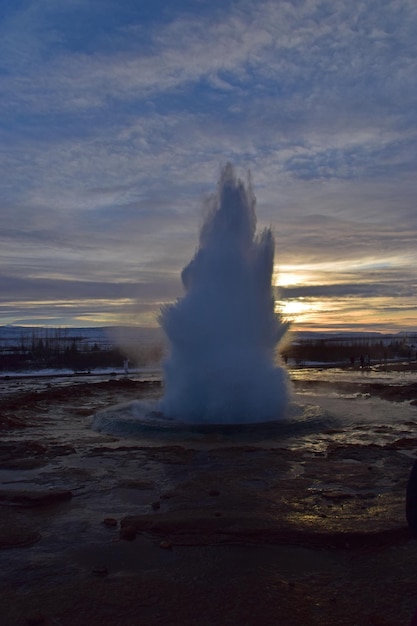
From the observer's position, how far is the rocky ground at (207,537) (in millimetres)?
4684

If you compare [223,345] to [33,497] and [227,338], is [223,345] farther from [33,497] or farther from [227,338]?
[33,497]

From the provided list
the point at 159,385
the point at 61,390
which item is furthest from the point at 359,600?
the point at 159,385

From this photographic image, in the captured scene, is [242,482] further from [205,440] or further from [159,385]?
[159,385]

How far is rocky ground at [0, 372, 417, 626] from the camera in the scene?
4684 millimetres

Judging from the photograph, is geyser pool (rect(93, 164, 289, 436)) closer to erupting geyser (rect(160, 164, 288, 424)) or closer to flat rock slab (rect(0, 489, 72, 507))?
erupting geyser (rect(160, 164, 288, 424))

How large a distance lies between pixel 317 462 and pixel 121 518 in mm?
4200

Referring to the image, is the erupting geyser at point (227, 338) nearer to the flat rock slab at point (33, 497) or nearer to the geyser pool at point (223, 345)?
the geyser pool at point (223, 345)

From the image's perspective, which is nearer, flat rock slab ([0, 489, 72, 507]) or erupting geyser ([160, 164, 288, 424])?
flat rock slab ([0, 489, 72, 507])

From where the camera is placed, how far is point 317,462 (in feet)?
31.9

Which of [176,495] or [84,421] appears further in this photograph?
[84,421]

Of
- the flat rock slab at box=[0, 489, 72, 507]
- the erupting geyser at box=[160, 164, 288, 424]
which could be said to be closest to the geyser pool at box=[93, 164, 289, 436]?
the erupting geyser at box=[160, 164, 288, 424]

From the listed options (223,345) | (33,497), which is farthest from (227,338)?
(33,497)

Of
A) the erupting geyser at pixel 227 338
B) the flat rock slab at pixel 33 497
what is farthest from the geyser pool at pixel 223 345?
the flat rock slab at pixel 33 497

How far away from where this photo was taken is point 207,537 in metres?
A: 6.24
